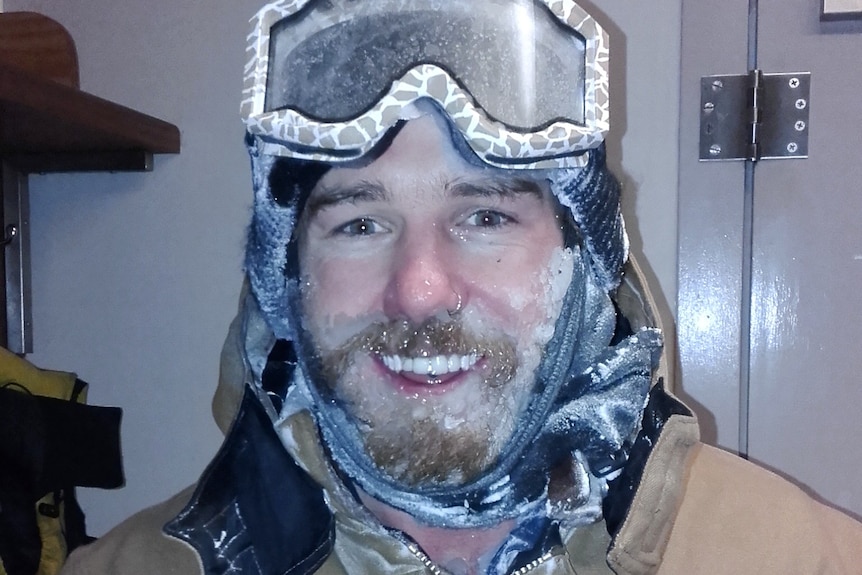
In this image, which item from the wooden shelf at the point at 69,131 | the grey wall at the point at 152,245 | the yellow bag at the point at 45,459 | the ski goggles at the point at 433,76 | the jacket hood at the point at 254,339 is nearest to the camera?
the ski goggles at the point at 433,76

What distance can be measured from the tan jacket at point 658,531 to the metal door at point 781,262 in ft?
0.95

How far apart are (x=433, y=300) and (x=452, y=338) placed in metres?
0.04

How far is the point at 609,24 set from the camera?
3.91 feet

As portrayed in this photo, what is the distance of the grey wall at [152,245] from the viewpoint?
1284mm

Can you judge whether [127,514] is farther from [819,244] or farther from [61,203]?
[819,244]

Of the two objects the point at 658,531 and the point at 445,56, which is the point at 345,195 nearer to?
the point at 445,56

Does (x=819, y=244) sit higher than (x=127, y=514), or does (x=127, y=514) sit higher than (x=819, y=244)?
(x=819, y=244)

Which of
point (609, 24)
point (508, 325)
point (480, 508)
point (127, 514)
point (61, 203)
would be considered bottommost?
point (127, 514)

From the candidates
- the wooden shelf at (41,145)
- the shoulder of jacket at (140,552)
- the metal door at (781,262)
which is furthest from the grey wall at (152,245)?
the metal door at (781,262)

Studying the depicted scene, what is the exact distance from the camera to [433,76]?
71 centimetres

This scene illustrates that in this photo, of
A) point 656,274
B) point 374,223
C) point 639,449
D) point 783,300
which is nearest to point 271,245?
point 374,223

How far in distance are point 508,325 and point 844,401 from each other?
0.66 meters

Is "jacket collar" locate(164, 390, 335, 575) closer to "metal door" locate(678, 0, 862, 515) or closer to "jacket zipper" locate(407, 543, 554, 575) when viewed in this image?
"jacket zipper" locate(407, 543, 554, 575)

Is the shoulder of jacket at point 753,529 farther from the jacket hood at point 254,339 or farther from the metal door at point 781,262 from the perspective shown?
the metal door at point 781,262
